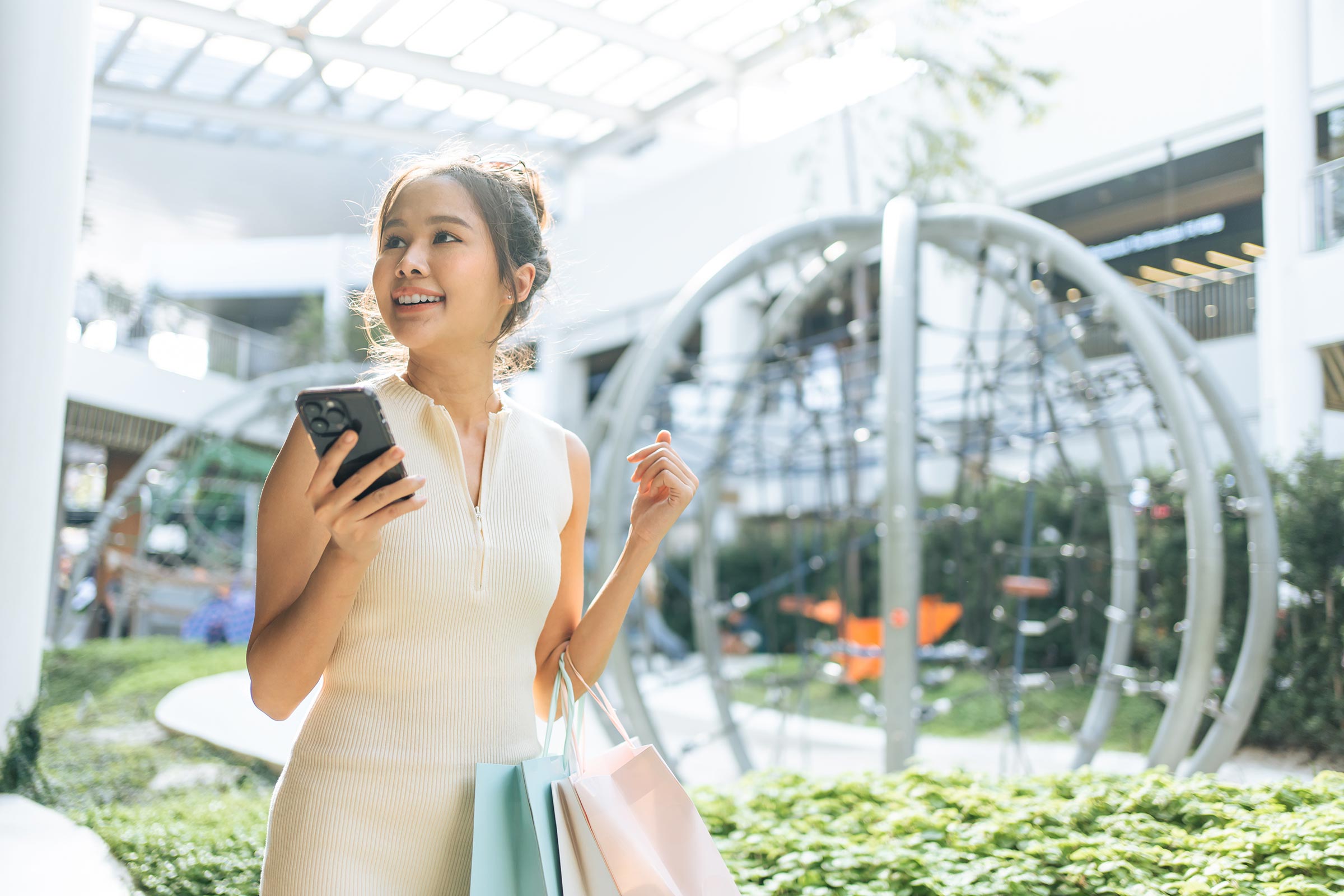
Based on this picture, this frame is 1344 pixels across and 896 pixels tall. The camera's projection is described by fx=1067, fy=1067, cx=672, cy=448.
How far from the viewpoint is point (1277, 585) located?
5.02 metres

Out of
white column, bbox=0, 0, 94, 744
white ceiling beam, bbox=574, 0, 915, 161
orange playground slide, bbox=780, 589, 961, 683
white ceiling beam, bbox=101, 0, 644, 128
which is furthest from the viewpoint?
white ceiling beam, bbox=574, 0, 915, 161

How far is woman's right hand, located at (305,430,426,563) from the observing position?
1070mm

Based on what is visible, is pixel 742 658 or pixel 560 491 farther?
pixel 742 658

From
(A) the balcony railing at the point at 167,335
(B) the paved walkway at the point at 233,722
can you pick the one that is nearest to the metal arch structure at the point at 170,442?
(A) the balcony railing at the point at 167,335

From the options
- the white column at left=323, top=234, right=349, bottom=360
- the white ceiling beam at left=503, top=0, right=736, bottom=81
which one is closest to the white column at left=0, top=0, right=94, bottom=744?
the white ceiling beam at left=503, top=0, right=736, bottom=81

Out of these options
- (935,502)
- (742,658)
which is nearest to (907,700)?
(935,502)

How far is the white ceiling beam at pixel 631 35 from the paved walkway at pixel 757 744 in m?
7.01

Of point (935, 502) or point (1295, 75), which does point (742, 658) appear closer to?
point (935, 502)

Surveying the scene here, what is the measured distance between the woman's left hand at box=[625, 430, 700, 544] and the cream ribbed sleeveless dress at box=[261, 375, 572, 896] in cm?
19

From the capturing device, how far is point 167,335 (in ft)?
51.2

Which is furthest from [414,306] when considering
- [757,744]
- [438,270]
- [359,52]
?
[359,52]

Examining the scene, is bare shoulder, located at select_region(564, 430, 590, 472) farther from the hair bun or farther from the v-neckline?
the hair bun

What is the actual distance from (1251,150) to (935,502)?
18.7 feet

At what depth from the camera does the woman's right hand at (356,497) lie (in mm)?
1070
